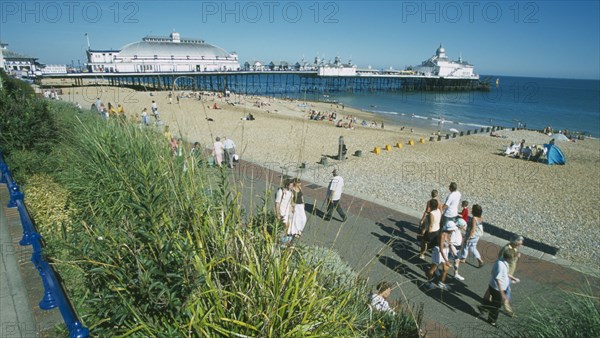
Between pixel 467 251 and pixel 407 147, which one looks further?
pixel 407 147

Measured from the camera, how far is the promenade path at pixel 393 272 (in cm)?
302

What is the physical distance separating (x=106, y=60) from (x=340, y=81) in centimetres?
6534

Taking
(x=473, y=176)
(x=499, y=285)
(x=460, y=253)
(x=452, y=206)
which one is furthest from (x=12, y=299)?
(x=473, y=176)

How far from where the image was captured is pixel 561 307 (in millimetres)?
3066

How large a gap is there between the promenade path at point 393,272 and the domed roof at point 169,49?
93394 mm

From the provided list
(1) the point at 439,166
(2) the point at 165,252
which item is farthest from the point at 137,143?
(1) the point at 439,166

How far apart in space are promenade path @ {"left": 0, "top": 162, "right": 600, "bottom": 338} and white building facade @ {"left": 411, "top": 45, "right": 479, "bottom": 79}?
11370 centimetres

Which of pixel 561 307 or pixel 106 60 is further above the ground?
pixel 106 60

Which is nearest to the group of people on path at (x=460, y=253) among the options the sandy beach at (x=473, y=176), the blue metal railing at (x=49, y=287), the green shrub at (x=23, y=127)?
the sandy beach at (x=473, y=176)

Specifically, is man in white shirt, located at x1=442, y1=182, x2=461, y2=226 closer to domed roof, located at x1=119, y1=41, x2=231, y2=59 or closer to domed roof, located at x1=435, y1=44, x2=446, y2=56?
domed roof, located at x1=119, y1=41, x2=231, y2=59

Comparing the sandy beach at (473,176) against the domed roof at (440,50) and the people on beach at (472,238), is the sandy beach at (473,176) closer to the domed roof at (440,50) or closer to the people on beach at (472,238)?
the people on beach at (472,238)

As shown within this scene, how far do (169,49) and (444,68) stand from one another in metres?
86.1

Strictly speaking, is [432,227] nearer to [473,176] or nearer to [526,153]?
[473,176]

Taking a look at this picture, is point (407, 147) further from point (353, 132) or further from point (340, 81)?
point (340, 81)
